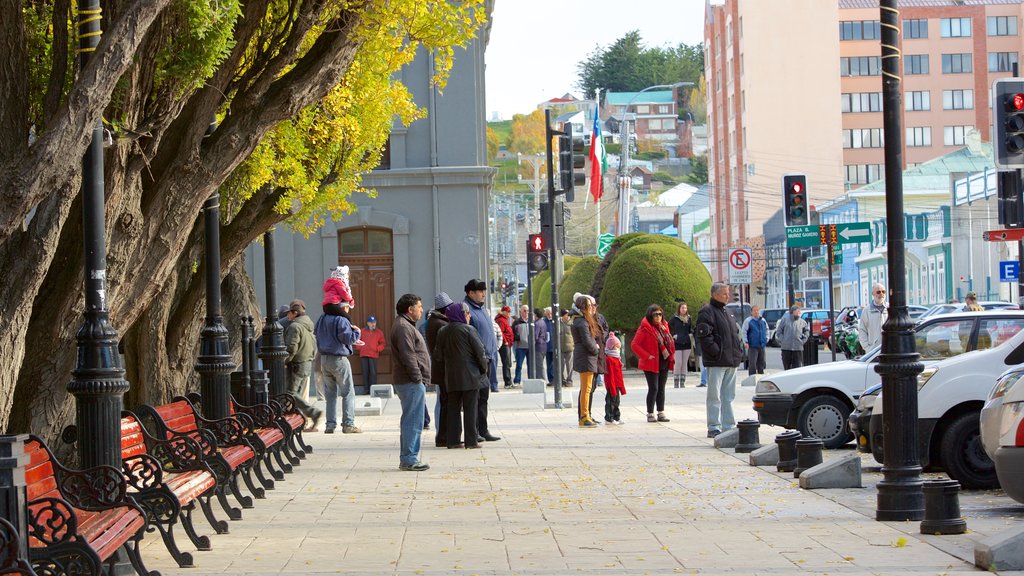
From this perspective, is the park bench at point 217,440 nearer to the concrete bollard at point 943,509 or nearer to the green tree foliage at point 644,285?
the concrete bollard at point 943,509

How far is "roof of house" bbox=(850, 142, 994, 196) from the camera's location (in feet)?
252

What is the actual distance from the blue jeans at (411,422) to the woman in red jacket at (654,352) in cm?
524

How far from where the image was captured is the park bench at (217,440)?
1064cm

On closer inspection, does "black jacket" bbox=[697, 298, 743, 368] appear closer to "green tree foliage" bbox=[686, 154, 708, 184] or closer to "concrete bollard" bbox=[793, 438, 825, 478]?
"concrete bollard" bbox=[793, 438, 825, 478]

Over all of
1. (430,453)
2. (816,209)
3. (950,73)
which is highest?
(950,73)

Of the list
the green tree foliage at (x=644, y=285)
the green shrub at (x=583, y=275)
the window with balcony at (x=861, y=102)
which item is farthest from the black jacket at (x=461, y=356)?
the window with balcony at (x=861, y=102)

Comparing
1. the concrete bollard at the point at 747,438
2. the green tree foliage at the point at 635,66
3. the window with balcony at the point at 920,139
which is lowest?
the concrete bollard at the point at 747,438

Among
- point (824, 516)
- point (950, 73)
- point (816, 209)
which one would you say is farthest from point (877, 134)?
point (824, 516)

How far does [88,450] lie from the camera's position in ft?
27.7

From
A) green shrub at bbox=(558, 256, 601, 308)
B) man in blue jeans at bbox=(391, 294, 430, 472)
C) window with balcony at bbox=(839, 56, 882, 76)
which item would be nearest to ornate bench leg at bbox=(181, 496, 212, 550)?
man in blue jeans at bbox=(391, 294, 430, 472)

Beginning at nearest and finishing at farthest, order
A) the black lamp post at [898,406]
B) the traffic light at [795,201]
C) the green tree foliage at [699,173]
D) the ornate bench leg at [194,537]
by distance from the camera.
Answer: the ornate bench leg at [194,537] → the black lamp post at [898,406] → the traffic light at [795,201] → the green tree foliage at [699,173]

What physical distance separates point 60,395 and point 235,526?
193 centimetres

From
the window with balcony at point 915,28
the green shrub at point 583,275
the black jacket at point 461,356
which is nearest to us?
the black jacket at point 461,356

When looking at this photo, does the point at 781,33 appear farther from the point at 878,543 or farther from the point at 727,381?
the point at 878,543
